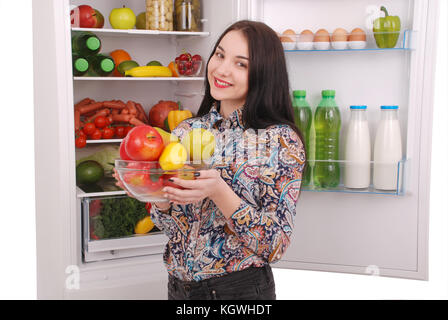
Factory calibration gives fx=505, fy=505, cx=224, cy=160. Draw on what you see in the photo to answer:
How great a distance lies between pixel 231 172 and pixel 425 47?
1273 millimetres

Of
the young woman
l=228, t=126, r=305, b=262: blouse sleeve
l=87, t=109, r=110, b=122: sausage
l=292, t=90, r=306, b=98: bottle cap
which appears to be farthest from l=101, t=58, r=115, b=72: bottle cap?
l=228, t=126, r=305, b=262: blouse sleeve

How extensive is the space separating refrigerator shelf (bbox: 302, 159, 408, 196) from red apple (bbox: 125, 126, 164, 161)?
4.14 feet

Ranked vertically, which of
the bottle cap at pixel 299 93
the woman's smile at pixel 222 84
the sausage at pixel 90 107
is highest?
the woman's smile at pixel 222 84

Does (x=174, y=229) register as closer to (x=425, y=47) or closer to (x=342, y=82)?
(x=342, y=82)

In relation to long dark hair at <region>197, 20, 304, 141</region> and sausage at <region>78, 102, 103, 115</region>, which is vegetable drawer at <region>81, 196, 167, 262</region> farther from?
long dark hair at <region>197, 20, 304, 141</region>

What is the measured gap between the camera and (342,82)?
2.33 meters

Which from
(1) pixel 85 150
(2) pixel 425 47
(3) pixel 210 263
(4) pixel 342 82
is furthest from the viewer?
(1) pixel 85 150

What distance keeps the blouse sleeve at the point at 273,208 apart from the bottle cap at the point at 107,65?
1.35m

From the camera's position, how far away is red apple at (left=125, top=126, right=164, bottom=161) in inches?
47.1

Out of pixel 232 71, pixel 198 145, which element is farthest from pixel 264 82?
pixel 198 145

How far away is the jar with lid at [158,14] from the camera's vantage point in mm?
2514

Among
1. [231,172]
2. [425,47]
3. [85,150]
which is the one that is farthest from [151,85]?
[231,172]

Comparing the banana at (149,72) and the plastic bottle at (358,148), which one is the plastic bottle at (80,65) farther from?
the plastic bottle at (358,148)

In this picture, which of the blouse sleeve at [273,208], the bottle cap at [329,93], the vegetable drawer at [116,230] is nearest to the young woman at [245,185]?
the blouse sleeve at [273,208]
